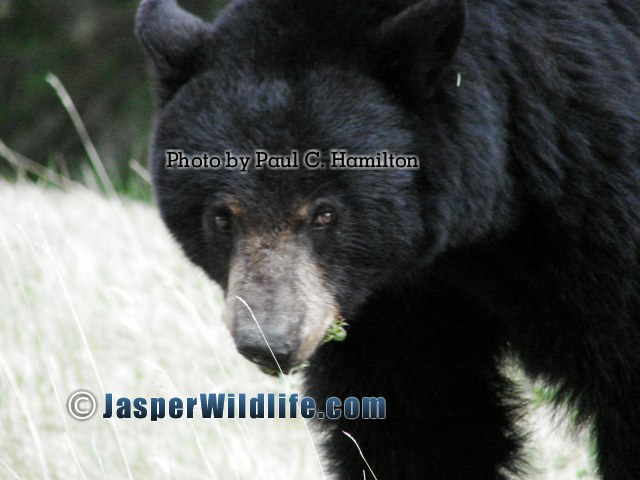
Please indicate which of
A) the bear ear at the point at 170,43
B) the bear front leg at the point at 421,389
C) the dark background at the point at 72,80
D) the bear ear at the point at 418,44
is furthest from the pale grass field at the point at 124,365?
the dark background at the point at 72,80

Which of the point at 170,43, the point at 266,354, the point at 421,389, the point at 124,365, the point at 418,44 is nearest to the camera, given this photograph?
the point at 266,354

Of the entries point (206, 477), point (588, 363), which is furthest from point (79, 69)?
point (588, 363)

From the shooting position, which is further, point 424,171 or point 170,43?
point 170,43

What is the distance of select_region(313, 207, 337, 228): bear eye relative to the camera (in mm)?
3537

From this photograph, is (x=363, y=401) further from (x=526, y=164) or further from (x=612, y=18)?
(x=612, y=18)

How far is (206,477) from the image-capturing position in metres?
4.45

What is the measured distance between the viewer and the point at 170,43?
379 cm

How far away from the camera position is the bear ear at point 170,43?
3.77 metres

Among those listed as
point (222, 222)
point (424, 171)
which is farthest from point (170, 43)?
point (424, 171)

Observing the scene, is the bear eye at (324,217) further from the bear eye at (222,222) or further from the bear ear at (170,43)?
the bear ear at (170,43)

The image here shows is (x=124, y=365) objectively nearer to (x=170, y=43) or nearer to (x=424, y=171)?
(x=170, y=43)

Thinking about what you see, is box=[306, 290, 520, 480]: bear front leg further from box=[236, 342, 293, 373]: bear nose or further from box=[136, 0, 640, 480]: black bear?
box=[236, 342, 293, 373]: bear nose

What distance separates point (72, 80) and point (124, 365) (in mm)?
7705

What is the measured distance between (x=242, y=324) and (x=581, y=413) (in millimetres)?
1426
